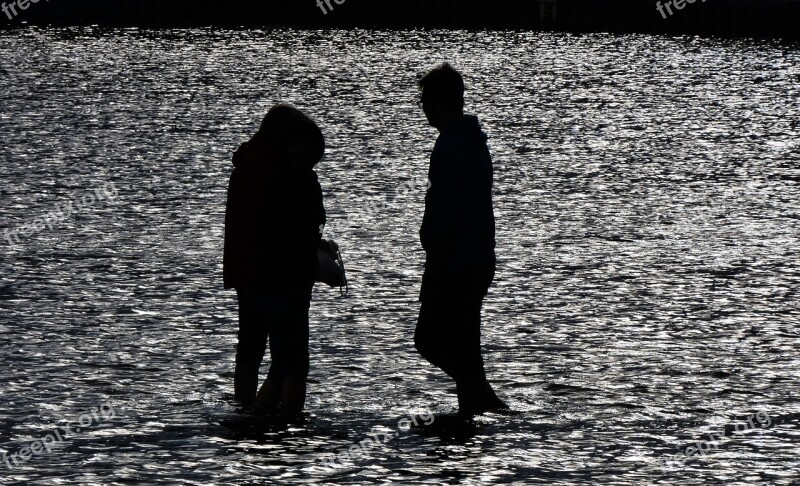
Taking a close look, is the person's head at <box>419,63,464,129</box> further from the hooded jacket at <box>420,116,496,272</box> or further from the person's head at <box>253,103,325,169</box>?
the person's head at <box>253,103,325,169</box>

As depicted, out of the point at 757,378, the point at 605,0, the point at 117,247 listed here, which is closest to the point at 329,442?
the point at 757,378

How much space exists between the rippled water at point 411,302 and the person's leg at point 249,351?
158 millimetres

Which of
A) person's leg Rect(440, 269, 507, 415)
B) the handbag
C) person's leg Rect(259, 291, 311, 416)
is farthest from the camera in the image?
the handbag

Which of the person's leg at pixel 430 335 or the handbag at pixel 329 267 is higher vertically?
the handbag at pixel 329 267

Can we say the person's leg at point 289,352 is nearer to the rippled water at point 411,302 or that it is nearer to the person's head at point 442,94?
the rippled water at point 411,302

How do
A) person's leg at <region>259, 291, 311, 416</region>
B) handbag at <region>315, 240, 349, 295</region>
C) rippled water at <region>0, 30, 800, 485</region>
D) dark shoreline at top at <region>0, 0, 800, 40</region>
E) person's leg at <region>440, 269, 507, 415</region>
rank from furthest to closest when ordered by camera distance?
dark shoreline at top at <region>0, 0, 800, 40</region> → handbag at <region>315, 240, 349, 295</region> → person's leg at <region>440, 269, 507, 415</region> → person's leg at <region>259, 291, 311, 416</region> → rippled water at <region>0, 30, 800, 485</region>

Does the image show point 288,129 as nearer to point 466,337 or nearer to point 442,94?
point 442,94

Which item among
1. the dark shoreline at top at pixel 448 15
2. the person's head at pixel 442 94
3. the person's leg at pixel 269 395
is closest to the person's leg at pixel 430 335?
the person's leg at pixel 269 395

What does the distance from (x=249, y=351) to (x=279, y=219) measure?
0.87 m

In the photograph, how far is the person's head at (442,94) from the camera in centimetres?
796

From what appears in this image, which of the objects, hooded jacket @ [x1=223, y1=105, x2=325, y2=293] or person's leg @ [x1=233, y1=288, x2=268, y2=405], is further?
person's leg @ [x1=233, y1=288, x2=268, y2=405]

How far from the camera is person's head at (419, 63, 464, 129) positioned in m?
7.96

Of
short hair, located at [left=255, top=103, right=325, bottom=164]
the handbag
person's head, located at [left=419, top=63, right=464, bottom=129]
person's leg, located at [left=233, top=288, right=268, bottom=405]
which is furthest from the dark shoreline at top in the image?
short hair, located at [left=255, top=103, right=325, bottom=164]

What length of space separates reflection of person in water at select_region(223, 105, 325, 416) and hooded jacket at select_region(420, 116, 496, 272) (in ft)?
1.89
